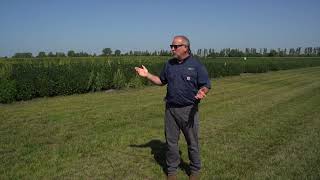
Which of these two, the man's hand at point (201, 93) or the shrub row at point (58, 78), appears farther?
the shrub row at point (58, 78)

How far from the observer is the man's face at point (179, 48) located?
582 cm

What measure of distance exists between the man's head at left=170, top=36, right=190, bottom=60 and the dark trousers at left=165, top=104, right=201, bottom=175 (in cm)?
72

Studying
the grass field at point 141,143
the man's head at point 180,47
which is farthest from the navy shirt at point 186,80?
the grass field at point 141,143

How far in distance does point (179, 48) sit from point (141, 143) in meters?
3.37

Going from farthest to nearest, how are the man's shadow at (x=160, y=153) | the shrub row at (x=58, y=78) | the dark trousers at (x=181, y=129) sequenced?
1. the shrub row at (x=58, y=78)
2. the man's shadow at (x=160, y=153)
3. the dark trousers at (x=181, y=129)

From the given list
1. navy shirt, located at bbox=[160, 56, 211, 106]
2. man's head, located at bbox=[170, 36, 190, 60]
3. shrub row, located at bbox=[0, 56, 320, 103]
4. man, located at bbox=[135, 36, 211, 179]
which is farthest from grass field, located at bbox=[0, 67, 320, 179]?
shrub row, located at bbox=[0, 56, 320, 103]

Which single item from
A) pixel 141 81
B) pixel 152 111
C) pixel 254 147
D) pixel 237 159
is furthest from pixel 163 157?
pixel 141 81

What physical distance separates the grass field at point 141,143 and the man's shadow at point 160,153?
0.05 feet

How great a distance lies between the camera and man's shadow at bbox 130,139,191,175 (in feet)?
22.8

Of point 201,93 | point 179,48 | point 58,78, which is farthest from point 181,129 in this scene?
point 58,78

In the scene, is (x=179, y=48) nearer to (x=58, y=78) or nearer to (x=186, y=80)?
(x=186, y=80)

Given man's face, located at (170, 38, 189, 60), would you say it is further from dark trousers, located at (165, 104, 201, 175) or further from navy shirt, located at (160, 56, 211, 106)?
dark trousers, located at (165, 104, 201, 175)

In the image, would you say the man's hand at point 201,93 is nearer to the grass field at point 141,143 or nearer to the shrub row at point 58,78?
the grass field at point 141,143

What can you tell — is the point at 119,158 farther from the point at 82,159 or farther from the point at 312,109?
the point at 312,109
